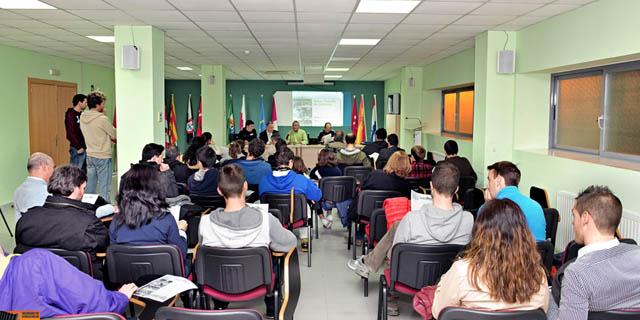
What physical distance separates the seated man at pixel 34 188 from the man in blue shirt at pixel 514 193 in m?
3.50


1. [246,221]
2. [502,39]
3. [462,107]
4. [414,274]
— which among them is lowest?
[414,274]

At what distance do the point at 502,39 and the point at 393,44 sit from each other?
6.93 ft

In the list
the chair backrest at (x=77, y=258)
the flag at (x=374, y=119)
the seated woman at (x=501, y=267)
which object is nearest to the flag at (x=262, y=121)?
the flag at (x=374, y=119)

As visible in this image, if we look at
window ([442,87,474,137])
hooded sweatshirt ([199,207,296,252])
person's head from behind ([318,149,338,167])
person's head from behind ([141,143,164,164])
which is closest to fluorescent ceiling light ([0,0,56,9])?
person's head from behind ([141,143,164,164])

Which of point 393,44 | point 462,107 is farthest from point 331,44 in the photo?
point 462,107

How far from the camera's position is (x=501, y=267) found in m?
2.18

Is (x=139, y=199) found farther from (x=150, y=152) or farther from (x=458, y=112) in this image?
(x=458, y=112)

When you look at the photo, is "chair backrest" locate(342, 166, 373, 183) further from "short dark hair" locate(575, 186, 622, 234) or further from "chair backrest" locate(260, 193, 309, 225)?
"short dark hair" locate(575, 186, 622, 234)

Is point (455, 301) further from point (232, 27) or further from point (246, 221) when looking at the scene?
point (232, 27)

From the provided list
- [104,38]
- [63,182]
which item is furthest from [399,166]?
[104,38]

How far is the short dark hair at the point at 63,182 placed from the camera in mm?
3242

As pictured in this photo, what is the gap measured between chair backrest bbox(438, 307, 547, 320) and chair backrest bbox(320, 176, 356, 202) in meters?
4.03

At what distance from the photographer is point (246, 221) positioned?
10.7 ft

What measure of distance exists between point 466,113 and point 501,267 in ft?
29.3
